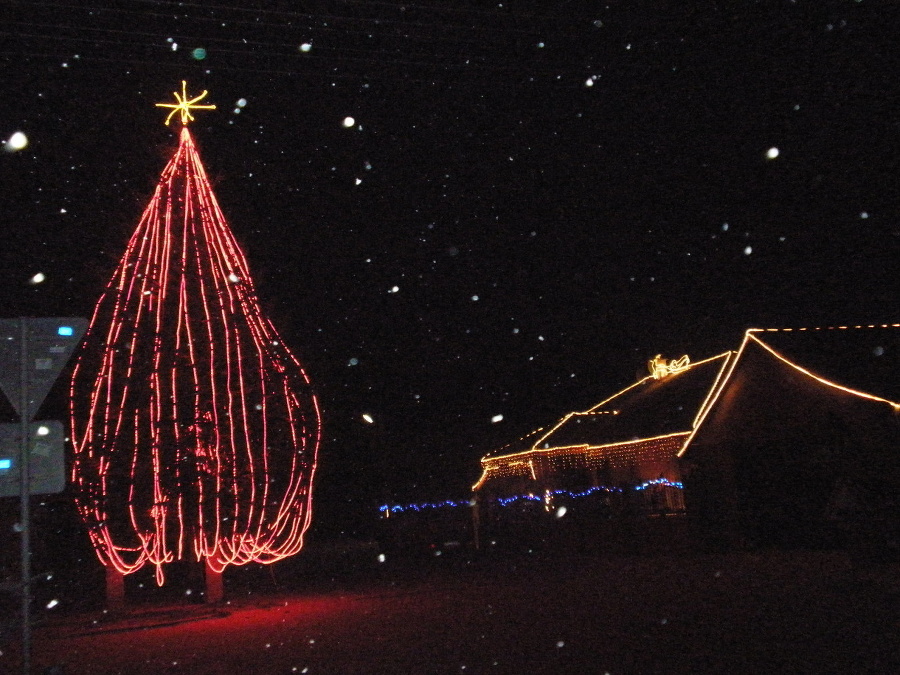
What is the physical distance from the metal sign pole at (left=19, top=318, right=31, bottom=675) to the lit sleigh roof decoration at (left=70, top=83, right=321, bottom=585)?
7.32 m

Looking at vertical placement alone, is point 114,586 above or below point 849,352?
below

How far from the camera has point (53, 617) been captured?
16812 millimetres

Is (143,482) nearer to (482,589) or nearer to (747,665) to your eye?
(482,589)

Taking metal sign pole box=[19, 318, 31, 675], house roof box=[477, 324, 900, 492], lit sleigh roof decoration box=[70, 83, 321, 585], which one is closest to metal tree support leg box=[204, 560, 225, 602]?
lit sleigh roof decoration box=[70, 83, 321, 585]

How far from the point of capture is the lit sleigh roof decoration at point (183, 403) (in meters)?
14.8

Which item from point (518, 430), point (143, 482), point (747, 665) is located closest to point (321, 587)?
point (143, 482)

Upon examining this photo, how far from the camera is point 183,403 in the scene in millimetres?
14867

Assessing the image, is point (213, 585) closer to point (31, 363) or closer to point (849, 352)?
point (31, 363)

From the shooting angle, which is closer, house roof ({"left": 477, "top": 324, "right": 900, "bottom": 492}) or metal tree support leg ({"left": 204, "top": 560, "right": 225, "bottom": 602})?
metal tree support leg ({"left": 204, "top": 560, "right": 225, "bottom": 602})

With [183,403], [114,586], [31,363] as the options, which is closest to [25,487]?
[31,363]

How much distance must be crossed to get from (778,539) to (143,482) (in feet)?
48.2

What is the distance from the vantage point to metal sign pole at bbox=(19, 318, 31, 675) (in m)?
6.99

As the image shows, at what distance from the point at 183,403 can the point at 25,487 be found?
7.72 metres

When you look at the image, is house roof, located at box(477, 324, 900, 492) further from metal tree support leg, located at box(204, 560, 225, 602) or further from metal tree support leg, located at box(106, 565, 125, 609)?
metal tree support leg, located at box(106, 565, 125, 609)
